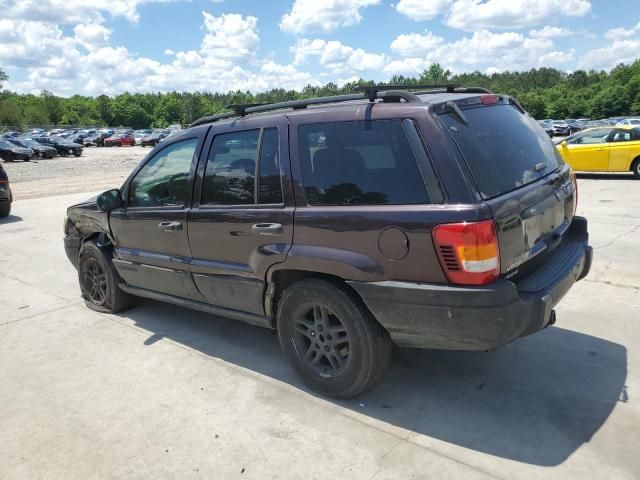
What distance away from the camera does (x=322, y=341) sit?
3375 mm

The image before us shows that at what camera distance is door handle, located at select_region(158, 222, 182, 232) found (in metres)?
4.14

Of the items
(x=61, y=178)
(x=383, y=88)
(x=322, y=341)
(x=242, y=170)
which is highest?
(x=383, y=88)

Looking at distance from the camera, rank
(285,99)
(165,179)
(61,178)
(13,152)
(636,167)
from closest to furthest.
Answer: (165,179)
(636,167)
(61,178)
(13,152)
(285,99)

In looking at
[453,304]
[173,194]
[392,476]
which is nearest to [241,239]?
[173,194]

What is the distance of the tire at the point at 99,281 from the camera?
16.7 feet

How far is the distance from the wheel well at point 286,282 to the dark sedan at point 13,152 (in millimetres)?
34131

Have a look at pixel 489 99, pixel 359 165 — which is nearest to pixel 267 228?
pixel 359 165

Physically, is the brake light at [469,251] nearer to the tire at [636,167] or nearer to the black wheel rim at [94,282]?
the black wheel rim at [94,282]

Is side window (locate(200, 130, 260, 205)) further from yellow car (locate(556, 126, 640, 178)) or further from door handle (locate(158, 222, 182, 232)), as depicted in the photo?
yellow car (locate(556, 126, 640, 178))

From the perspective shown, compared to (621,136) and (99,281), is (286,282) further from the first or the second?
(621,136)

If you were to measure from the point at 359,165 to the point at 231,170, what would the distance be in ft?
3.73

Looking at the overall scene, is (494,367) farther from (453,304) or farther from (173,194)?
(173,194)

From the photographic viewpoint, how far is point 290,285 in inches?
137

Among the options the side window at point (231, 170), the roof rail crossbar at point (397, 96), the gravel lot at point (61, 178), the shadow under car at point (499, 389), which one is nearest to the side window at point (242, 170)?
the side window at point (231, 170)
